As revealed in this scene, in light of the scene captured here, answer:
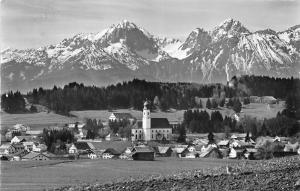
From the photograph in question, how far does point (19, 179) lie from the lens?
29.3m

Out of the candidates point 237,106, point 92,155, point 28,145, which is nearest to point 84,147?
point 92,155

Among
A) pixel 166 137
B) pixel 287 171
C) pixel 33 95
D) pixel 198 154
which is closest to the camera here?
pixel 287 171

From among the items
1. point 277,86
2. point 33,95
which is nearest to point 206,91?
point 277,86

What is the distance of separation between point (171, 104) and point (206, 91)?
16101mm

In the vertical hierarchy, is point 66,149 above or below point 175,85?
below

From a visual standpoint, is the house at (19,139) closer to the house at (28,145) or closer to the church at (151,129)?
the house at (28,145)

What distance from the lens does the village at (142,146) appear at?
6220 centimetres

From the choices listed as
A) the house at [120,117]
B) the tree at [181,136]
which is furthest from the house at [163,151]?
the house at [120,117]

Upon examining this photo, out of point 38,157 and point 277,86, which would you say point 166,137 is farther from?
point 277,86

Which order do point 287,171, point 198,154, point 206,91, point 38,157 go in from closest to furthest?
point 287,171 < point 38,157 < point 198,154 < point 206,91

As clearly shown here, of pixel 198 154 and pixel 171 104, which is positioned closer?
pixel 198 154

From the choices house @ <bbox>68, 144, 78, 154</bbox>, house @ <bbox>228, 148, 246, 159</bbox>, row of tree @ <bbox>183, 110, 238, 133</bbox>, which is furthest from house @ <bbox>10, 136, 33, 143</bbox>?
row of tree @ <bbox>183, 110, 238, 133</bbox>

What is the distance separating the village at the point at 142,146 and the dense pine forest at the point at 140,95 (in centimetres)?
2249

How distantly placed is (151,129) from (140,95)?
40.0 m
